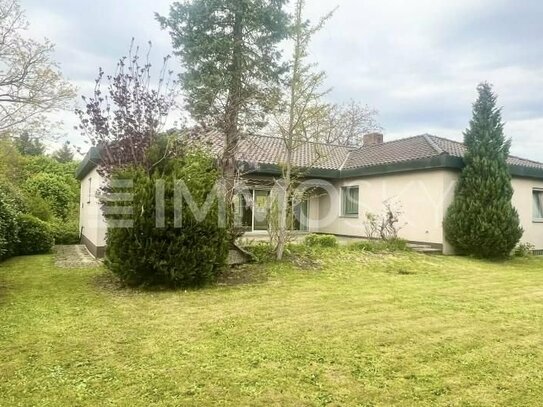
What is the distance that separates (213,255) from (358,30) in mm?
9574

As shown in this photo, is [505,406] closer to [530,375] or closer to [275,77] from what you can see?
[530,375]

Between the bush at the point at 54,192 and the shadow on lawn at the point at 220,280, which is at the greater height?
the bush at the point at 54,192

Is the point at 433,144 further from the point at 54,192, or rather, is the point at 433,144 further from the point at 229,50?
the point at 54,192

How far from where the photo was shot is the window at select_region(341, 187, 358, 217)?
1775 centimetres

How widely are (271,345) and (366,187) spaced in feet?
43.7

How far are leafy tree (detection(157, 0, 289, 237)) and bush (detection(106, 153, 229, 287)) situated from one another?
591 cm

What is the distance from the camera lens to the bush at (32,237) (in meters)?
13.0

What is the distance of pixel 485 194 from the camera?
12.9 metres

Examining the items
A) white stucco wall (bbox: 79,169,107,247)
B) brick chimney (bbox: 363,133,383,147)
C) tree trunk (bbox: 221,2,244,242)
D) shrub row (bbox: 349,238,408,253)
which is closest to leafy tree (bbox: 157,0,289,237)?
tree trunk (bbox: 221,2,244,242)

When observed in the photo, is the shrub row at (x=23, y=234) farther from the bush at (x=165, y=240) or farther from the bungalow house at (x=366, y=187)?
the bush at (x=165, y=240)

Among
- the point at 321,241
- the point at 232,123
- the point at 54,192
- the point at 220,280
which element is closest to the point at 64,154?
the point at 54,192

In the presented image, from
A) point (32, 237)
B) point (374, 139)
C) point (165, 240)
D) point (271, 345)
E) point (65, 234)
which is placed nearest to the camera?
point (271, 345)

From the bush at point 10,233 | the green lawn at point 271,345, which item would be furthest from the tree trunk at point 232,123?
the bush at point 10,233

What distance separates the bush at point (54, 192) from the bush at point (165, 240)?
1593cm
